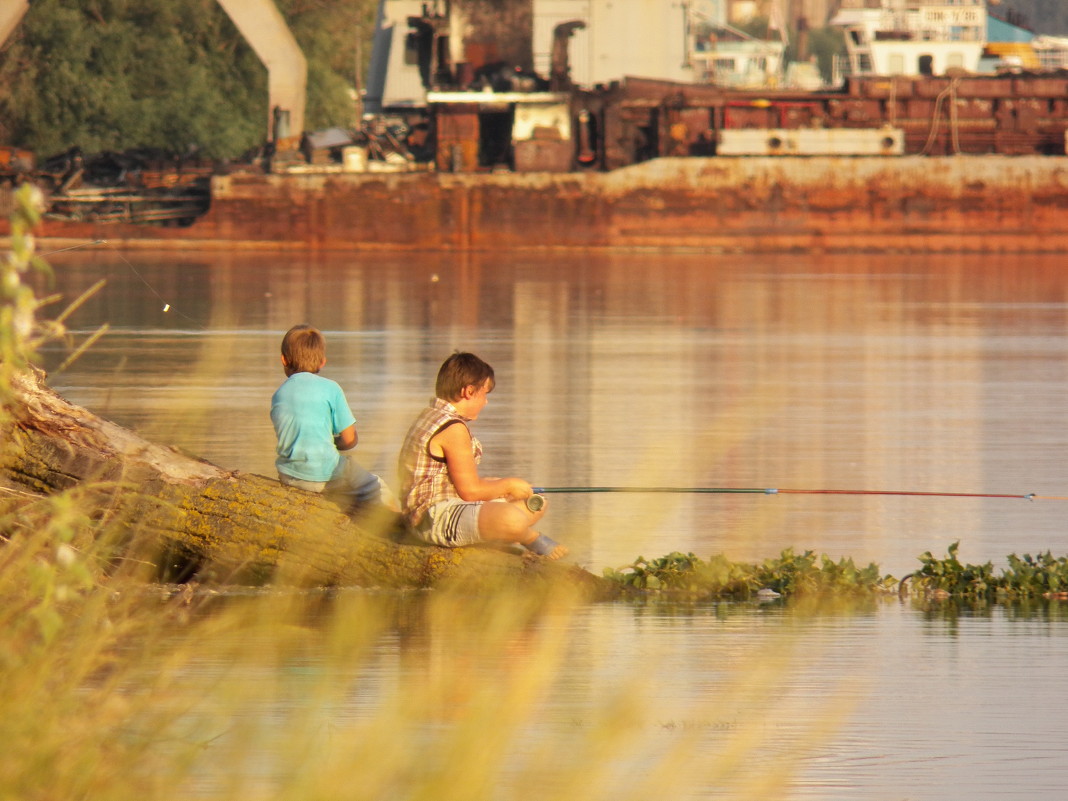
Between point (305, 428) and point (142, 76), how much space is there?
51.9 meters

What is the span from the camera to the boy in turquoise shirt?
7.95m

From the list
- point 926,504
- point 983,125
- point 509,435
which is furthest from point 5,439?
point 983,125

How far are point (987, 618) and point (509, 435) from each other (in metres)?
6.58

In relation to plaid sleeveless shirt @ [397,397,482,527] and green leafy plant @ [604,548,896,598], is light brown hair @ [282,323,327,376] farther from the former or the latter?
green leafy plant @ [604,548,896,598]

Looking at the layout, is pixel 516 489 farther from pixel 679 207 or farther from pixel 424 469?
pixel 679 207

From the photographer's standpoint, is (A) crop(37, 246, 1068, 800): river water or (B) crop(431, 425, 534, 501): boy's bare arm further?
(B) crop(431, 425, 534, 501): boy's bare arm

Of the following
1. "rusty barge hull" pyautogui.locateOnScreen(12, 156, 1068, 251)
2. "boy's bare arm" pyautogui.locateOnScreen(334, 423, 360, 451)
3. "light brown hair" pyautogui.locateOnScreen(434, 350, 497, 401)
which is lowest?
"boy's bare arm" pyautogui.locateOnScreen(334, 423, 360, 451)

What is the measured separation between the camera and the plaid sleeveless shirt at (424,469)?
7.62 metres

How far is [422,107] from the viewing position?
56.4 meters

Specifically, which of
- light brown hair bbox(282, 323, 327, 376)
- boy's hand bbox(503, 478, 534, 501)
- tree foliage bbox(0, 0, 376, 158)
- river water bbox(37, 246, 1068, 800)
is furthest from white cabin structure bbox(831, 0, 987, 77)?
boy's hand bbox(503, 478, 534, 501)

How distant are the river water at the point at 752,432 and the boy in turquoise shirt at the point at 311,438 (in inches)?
22.9

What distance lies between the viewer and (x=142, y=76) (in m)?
58.1

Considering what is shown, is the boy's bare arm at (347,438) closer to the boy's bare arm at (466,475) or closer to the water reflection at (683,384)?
the boy's bare arm at (466,475)

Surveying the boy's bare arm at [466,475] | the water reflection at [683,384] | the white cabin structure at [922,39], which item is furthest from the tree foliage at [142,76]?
the boy's bare arm at [466,475]
